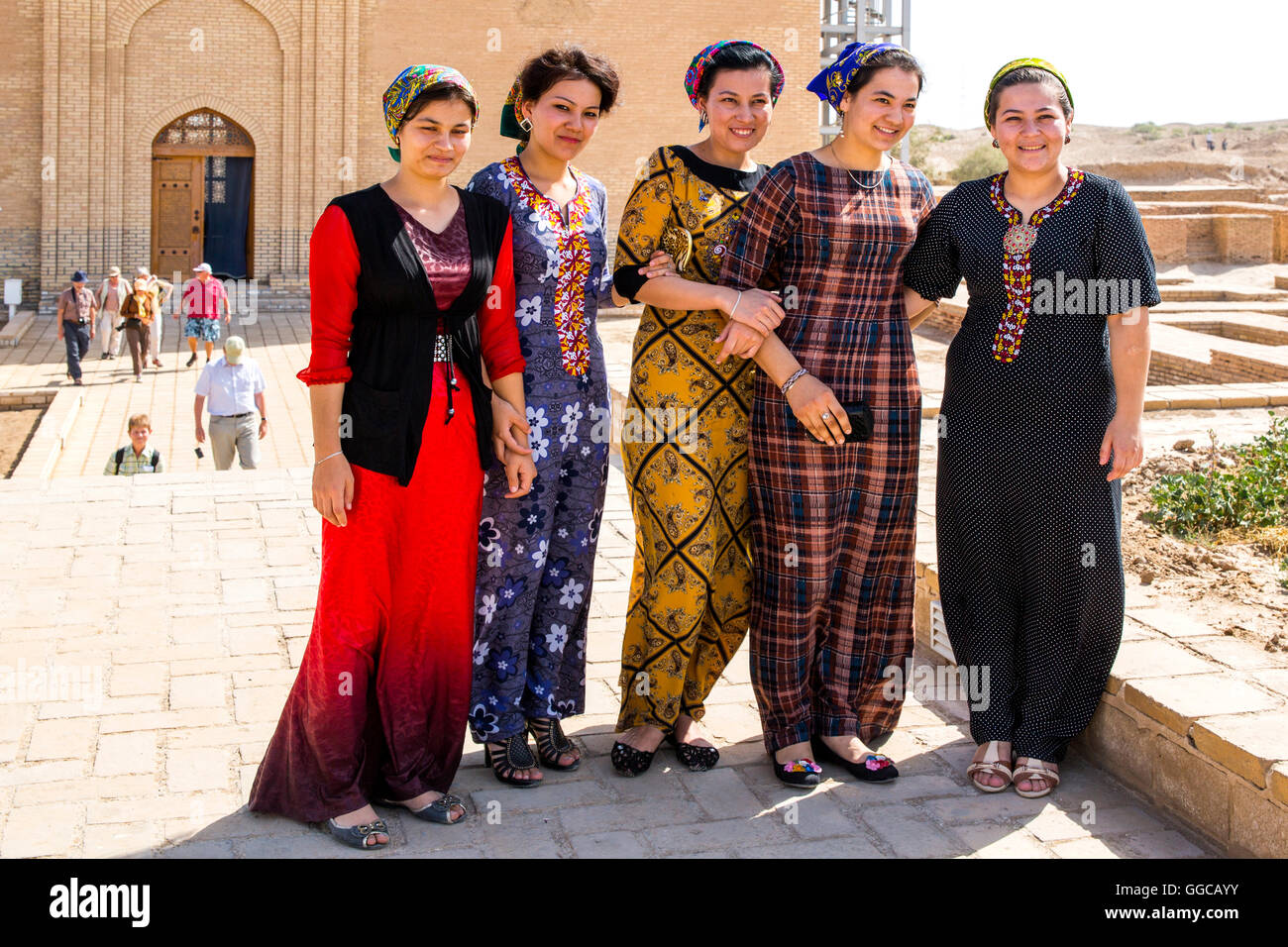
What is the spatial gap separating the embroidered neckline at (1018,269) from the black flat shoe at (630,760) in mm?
1481

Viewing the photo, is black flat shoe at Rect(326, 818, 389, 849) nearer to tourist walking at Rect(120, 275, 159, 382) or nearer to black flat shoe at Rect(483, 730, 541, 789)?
black flat shoe at Rect(483, 730, 541, 789)

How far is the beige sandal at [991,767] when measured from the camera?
3518 mm

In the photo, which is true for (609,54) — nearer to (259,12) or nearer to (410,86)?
(259,12)

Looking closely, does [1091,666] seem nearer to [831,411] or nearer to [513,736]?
[831,411]

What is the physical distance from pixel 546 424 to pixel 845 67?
1250 mm

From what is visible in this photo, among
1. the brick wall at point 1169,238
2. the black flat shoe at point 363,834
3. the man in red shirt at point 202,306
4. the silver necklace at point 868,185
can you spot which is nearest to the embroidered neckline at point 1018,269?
the silver necklace at point 868,185

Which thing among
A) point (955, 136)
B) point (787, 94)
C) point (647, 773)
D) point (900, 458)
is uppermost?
point (955, 136)

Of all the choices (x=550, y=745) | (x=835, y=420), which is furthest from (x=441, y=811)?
(x=835, y=420)

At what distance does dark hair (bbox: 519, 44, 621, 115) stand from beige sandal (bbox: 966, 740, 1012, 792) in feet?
6.89

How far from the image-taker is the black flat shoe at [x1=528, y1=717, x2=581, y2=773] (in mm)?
3615

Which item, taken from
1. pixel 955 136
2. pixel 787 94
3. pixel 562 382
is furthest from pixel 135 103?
pixel 955 136

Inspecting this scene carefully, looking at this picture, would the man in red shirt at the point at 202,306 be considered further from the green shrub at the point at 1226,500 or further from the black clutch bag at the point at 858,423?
the black clutch bag at the point at 858,423

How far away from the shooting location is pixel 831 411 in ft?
11.0

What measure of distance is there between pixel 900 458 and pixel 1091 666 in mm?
803
